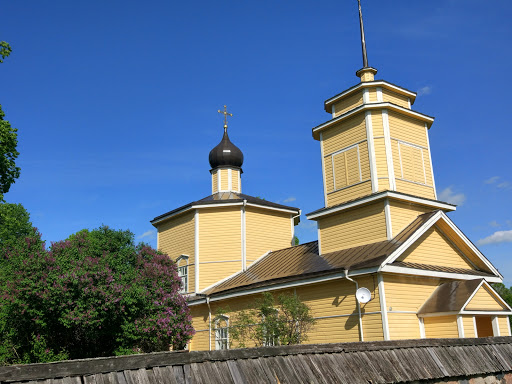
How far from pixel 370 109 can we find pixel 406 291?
6772 mm

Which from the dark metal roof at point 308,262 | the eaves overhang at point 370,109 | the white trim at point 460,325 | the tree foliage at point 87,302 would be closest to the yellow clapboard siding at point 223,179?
the dark metal roof at point 308,262

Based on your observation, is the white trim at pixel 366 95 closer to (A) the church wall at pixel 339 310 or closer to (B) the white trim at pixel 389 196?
(B) the white trim at pixel 389 196

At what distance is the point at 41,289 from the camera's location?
45.0 feet

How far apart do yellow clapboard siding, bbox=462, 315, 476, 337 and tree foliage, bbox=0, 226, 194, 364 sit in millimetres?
8957

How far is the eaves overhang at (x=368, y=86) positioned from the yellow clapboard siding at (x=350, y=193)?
370cm

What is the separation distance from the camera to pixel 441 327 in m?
14.6

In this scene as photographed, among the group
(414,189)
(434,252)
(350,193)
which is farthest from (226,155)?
(434,252)

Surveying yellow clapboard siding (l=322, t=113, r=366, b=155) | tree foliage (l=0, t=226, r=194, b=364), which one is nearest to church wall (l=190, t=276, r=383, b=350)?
tree foliage (l=0, t=226, r=194, b=364)

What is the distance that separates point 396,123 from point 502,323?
25.5 feet

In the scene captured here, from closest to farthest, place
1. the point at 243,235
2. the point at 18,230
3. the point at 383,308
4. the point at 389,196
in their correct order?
1. the point at 383,308
2. the point at 389,196
3. the point at 243,235
4. the point at 18,230

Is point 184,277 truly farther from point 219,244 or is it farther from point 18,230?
point 18,230

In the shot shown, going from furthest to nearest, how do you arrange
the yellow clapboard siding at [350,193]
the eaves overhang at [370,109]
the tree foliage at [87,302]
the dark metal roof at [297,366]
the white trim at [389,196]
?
the eaves overhang at [370,109] → the yellow clapboard siding at [350,193] → the white trim at [389,196] → the tree foliage at [87,302] → the dark metal roof at [297,366]

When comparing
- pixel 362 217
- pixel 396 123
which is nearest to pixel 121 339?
pixel 362 217

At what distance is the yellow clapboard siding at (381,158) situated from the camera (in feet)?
56.2
